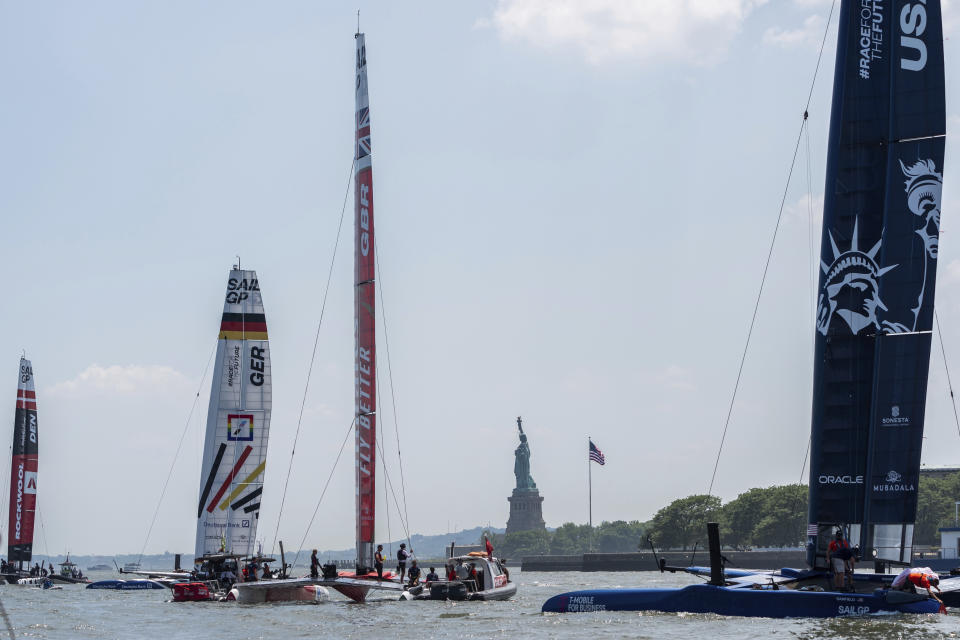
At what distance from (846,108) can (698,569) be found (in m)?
10.5

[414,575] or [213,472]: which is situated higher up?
[213,472]

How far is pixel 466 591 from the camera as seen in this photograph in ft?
107

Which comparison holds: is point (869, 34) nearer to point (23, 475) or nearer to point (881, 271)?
point (881, 271)

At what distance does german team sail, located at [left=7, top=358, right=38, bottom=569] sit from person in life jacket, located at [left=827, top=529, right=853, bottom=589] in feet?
185

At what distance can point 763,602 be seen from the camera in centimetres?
2162

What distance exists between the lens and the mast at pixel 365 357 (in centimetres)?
3394

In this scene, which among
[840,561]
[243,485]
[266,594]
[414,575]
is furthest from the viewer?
[243,485]

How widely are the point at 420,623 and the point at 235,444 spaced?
19104 millimetres

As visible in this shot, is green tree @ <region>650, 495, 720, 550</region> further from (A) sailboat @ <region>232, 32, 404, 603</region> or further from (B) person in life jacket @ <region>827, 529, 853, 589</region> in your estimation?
(B) person in life jacket @ <region>827, 529, 853, 589</region>

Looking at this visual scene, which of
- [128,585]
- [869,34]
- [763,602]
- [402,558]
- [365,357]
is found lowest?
[128,585]

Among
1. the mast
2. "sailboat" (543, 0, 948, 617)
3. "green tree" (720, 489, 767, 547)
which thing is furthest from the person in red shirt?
"green tree" (720, 489, 767, 547)

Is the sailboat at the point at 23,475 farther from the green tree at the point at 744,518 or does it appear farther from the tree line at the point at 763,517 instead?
the green tree at the point at 744,518

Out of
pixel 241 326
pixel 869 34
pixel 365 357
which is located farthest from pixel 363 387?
pixel 869 34

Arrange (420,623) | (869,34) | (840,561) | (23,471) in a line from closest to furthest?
1. (840,561)
2. (869,34)
3. (420,623)
4. (23,471)
